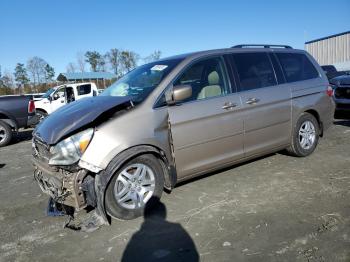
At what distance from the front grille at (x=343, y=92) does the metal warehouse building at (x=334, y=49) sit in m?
24.2

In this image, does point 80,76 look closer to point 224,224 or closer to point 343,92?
point 343,92

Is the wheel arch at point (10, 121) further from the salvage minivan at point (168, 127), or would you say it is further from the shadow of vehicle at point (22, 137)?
the salvage minivan at point (168, 127)

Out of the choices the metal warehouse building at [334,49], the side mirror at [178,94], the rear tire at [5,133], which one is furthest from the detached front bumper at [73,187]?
the metal warehouse building at [334,49]

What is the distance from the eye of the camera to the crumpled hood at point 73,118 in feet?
12.9

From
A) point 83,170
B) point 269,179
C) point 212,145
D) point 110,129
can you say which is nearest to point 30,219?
point 83,170

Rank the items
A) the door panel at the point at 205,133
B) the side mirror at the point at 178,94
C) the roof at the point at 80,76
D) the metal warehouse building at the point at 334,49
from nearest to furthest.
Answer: the side mirror at the point at 178,94
the door panel at the point at 205,133
the metal warehouse building at the point at 334,49
the roof at the point at 80,76

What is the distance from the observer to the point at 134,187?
4.18m

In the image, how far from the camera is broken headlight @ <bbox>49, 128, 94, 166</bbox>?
388cm

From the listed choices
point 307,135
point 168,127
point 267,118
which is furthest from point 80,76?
point 168,127

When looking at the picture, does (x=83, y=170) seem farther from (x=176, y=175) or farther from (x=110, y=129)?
(x=176, y=175)

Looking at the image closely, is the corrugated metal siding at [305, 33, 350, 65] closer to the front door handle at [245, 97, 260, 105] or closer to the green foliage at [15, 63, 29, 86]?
the front door handle at [245, 97, 260, 105]

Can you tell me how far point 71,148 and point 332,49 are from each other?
36384 mm

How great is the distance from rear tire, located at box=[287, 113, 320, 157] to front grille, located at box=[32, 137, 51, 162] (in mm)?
3843

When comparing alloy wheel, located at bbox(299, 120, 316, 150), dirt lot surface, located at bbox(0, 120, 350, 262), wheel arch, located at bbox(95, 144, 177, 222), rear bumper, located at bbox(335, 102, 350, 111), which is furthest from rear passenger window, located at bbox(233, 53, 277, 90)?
rear bumper, located at bbox(335, 102, 350, 111)
